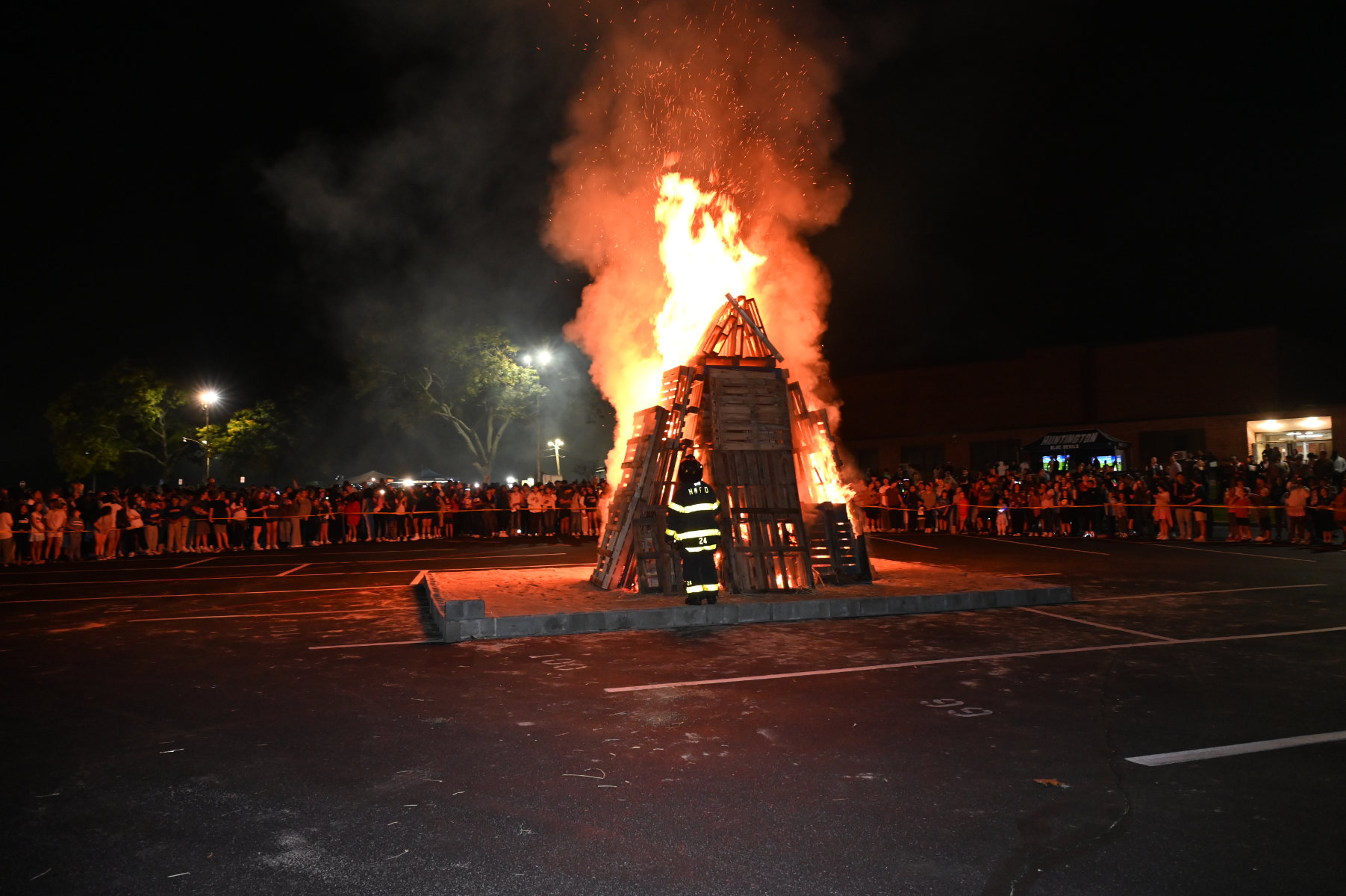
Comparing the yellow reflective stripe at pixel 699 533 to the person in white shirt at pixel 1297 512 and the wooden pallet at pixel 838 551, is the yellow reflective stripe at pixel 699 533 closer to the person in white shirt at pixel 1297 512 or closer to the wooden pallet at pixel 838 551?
the wooden pallet at pixel 838 551

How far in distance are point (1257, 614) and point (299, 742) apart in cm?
1041

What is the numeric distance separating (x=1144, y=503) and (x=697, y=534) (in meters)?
16.8

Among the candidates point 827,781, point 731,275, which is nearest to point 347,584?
point 731,275

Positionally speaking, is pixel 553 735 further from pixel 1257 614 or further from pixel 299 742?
pixel 1257 614

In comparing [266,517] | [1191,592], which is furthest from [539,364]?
[1191,592]

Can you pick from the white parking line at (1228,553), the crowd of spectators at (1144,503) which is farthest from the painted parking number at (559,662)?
the crowd of spectators at (1144,503)

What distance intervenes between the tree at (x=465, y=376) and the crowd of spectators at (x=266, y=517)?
29.6ft

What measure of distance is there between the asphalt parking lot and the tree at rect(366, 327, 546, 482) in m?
27.5

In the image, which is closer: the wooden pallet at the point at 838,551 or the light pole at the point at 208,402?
the wooden pallet at the point at 838,551

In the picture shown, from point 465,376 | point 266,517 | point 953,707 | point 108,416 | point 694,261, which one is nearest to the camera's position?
point 953,707

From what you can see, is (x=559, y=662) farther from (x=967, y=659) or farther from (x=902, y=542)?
(x=902, y=542)

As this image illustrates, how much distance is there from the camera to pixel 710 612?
34.3 feet

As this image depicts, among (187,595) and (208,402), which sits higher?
(208,402)

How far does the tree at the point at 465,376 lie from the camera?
3725 cm
